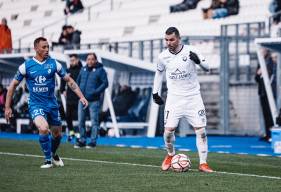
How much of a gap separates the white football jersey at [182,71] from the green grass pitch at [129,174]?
47.0 inches

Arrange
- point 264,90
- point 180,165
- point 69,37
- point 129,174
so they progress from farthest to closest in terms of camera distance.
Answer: point 69,37 < point 264,90 < point 180,165 < point 129,174

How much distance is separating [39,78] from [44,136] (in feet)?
3.03

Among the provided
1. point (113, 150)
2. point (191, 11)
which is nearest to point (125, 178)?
point (113, 150)

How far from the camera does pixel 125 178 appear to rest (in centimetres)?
1115

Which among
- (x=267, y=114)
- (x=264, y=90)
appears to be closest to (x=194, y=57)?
(x=264, y=90)

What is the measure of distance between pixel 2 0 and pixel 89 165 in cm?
3651

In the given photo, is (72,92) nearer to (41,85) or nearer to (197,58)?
(41,85)

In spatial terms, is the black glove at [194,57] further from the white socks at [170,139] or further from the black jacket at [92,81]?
the black jacket at [92,81]

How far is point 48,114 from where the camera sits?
13500 mm

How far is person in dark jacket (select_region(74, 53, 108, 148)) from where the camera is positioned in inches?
776

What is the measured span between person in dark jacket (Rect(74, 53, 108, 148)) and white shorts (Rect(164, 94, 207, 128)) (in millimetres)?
6909

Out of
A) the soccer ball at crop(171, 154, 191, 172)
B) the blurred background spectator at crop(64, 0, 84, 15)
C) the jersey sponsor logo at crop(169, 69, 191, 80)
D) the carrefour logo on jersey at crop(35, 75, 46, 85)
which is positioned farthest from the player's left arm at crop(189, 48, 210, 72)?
the blurred background spectator at crop(64, 0, 84, 15)

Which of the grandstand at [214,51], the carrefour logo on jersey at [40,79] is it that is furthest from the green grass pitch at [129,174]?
the grandstand at [214,51]

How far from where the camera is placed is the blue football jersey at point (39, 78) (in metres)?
13.4
